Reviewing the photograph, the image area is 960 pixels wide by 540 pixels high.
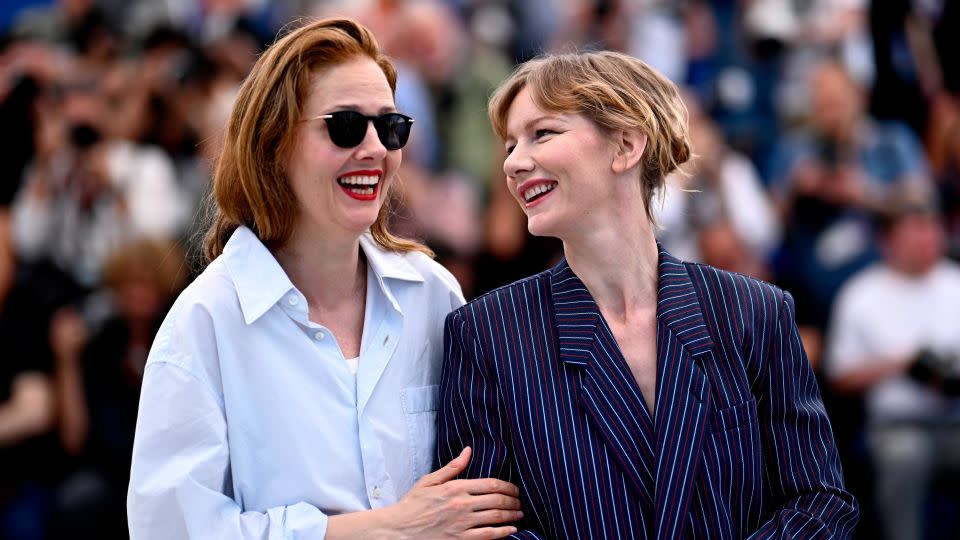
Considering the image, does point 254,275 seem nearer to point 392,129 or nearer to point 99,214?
point 392,129

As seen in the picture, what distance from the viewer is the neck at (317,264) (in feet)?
9.99

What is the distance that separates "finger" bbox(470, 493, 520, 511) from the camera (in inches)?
112

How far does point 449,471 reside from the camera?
2918 mm

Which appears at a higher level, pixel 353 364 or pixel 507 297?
pixel 507 297

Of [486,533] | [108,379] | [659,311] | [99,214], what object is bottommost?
[108,379]

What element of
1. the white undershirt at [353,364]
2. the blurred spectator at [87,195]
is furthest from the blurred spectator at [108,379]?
the white undershirt at [353,364]

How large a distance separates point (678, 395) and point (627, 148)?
0.61 m

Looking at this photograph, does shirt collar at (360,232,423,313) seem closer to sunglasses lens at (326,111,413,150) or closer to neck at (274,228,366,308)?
neck at (274,228,366,308)

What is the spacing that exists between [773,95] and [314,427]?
5.66 m

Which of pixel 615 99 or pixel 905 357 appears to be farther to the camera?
pixel 905 357

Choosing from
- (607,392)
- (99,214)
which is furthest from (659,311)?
(99,214)

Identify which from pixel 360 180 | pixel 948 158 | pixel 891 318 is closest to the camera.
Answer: pixel 360 180

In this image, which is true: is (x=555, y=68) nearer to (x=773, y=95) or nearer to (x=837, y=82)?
(x=837, y=82)

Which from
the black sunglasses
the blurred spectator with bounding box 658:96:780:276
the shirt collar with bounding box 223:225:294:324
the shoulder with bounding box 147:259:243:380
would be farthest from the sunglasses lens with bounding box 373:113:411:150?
the blurred spectator with bounding box 658:96:780:276
